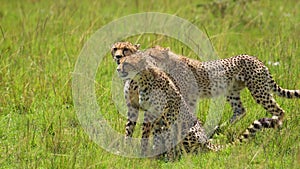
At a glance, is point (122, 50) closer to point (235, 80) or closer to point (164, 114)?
point (164, 114)

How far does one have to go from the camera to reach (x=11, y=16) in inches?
377

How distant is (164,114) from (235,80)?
96cm

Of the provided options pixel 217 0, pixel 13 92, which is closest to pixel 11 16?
pixel 217 0

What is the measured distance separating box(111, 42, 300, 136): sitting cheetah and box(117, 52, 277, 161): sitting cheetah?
0.21 metres

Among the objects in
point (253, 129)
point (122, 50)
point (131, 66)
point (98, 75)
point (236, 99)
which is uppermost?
point (122, 50)

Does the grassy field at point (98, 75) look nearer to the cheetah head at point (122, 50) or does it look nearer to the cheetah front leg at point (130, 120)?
the cheetah front leg at point (130, 120)

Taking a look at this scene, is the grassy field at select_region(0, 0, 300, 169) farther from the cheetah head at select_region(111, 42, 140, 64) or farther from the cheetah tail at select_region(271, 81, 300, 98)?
the cheetah head at select_region(111, 42, 140, 64)

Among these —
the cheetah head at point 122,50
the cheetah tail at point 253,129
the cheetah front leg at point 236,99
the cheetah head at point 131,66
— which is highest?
the cheetah head at point 122,50

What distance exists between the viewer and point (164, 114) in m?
5.17

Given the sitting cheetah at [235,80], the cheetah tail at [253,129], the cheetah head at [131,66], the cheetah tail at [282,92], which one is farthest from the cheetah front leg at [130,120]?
the cheetah tail at [282,92]

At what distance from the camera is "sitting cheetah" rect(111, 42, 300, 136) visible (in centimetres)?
562

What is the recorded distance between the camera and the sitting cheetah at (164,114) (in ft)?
16.6

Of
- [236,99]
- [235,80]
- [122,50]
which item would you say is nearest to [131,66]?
[122,50]

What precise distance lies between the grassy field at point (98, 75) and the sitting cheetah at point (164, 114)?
0.18 meters
